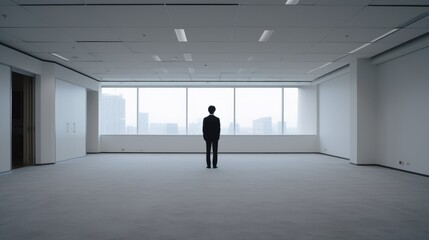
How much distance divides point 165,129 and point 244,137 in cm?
394

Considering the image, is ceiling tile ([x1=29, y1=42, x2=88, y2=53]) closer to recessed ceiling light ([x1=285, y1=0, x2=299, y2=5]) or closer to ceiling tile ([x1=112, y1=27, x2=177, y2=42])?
ceiling tile ([x1=112, y1=27, x2=177, y2=42])

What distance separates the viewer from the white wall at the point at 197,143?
46.6 ft

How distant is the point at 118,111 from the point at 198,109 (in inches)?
156

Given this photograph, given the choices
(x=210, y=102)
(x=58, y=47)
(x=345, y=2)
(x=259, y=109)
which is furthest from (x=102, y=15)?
(x=259, y=109)

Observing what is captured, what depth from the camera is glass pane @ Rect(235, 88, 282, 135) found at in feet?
49.3

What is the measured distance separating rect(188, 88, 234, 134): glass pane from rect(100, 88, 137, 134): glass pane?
2.83m

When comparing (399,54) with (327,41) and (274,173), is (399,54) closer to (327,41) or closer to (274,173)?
(327,41)

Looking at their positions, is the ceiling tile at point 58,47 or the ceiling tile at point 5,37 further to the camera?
the ceiling tile at point 58,47

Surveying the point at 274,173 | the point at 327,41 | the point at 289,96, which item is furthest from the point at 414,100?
the point at 289,96

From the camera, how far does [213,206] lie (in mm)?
4504

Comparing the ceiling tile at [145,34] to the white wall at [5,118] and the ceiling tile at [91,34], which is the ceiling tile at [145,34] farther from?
the white wall at [5,118]

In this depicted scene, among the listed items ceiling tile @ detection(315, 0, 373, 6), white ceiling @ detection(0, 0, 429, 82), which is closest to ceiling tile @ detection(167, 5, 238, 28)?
white ceiling @ detection(0, 0, 429, 82)

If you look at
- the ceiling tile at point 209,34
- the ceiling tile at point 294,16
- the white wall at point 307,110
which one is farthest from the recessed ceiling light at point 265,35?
the white wall at point 307,110

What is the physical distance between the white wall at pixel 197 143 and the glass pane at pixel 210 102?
93 centimetres
